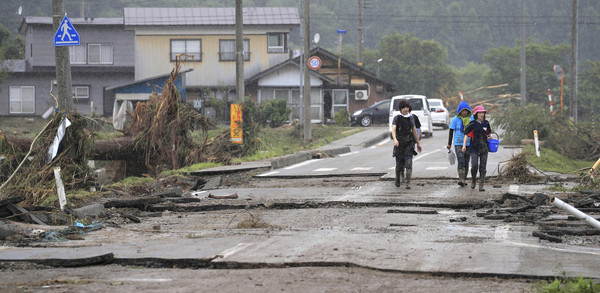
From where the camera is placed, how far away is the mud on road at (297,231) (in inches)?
251

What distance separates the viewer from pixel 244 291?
6.03 meters

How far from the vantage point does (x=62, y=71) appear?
50.3ft

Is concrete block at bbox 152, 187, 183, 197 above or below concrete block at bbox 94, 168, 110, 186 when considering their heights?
above

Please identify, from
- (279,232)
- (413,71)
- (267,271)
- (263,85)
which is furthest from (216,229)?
(413,71)

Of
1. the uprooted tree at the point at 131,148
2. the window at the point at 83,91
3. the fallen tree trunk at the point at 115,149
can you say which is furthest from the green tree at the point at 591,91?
the fallen tree trunk at the point at 115,149

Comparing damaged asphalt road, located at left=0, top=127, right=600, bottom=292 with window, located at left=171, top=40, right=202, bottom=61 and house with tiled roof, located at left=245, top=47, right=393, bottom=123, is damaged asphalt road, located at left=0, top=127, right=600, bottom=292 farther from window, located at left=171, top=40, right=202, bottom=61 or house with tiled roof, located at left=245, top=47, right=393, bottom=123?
window, located at left=171, top=40, right=202, bottom=61

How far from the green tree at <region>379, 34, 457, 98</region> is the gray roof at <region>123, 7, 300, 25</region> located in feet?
73.1

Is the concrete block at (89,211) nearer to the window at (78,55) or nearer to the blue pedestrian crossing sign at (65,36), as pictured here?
the blue pedestrian crossing sign at (65,36)

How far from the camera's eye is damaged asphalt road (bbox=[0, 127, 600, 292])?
644 centimetres

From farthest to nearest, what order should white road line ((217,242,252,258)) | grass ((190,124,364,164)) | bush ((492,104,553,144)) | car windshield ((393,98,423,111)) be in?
1. car windshield ((393,98,423,111))
2. bush ((492,104,553,144))
3. grass ((190,124,364,164))
4. white road line ((217,242,252,258))

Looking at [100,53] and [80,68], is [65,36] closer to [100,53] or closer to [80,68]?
[80,68]

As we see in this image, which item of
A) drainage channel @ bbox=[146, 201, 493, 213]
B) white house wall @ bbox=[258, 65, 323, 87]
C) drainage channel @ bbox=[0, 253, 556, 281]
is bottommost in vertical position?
drainage channel @ bbox=[146, 201, 493, 213]

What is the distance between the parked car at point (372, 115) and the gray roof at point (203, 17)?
780 centimetres

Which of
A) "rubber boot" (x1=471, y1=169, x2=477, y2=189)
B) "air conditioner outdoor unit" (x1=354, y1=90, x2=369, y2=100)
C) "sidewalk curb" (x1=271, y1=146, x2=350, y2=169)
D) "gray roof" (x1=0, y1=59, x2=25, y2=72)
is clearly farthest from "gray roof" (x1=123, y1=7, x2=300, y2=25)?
"rubber boot" (x1=471, y1=169, x2=477, y2=189)
